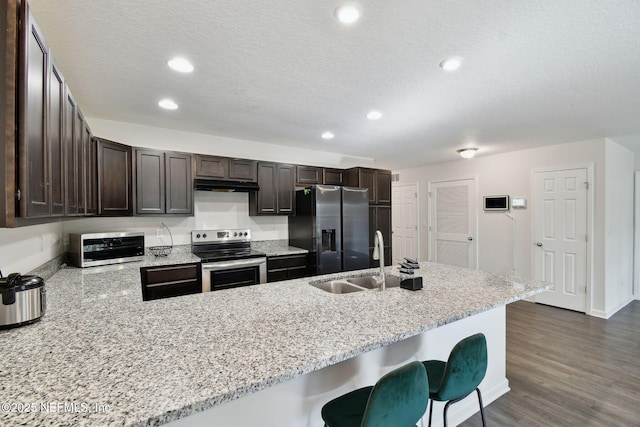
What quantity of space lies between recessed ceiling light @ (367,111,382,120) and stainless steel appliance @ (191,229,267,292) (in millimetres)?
2100

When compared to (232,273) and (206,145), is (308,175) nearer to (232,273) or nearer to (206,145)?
(206,145)

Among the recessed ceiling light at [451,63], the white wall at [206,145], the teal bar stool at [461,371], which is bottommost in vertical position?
the teal bar stool at [461,371]

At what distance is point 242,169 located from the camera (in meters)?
3.90

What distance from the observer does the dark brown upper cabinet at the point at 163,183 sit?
3254 mm

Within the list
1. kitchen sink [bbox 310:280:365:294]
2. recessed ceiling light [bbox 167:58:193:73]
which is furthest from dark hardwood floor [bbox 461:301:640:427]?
recessed ceiling light [bbox 167:58:193:73]

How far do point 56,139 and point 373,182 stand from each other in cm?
405

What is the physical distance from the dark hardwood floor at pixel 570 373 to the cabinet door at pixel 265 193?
3155mm

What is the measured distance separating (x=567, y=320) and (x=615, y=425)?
2273 mm

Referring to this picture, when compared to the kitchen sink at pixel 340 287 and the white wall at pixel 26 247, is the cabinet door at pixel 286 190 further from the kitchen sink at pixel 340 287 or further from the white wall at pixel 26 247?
the white wall at pixel 26 247

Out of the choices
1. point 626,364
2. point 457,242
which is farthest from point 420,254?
point 626,364

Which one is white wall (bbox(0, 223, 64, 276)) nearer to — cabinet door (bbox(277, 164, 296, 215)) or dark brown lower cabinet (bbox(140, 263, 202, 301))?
dark brown lower cabinet (bbox(140, 263, 202, 301))

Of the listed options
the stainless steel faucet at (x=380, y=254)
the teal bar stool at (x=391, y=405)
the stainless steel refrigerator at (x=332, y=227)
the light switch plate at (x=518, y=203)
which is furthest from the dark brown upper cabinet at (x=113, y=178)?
the light switch plate at (x=518, y=203)

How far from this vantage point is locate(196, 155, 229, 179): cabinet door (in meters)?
3.63

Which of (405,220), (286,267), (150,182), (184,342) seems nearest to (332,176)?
(286,267)
